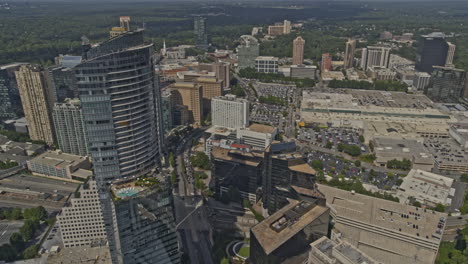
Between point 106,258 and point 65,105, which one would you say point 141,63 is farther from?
point 65,105

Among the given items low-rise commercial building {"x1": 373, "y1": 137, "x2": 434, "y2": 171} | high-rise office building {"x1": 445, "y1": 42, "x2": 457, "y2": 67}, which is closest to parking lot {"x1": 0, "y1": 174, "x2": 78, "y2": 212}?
low-rise commercial building {"x1": 373, "y1": 137, "x2": 434, "y2": 171}

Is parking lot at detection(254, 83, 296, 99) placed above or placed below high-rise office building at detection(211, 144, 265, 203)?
below

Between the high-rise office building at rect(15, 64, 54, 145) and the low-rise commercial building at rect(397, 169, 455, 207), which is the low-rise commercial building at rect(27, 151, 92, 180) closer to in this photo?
the high-rise office building at rect(15, 64, 54, 145)

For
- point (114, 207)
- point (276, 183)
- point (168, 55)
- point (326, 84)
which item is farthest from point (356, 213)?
point (168, 55)

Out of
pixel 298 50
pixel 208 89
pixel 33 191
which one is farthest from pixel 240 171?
pixel 298 50

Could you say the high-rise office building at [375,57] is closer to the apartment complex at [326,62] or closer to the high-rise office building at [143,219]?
the apartment complex at [326,62]

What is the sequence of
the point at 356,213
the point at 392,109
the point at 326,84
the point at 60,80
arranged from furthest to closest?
the point at 326,84 → the point at 392,109 → the point at 60,80 → the point at 356,213
